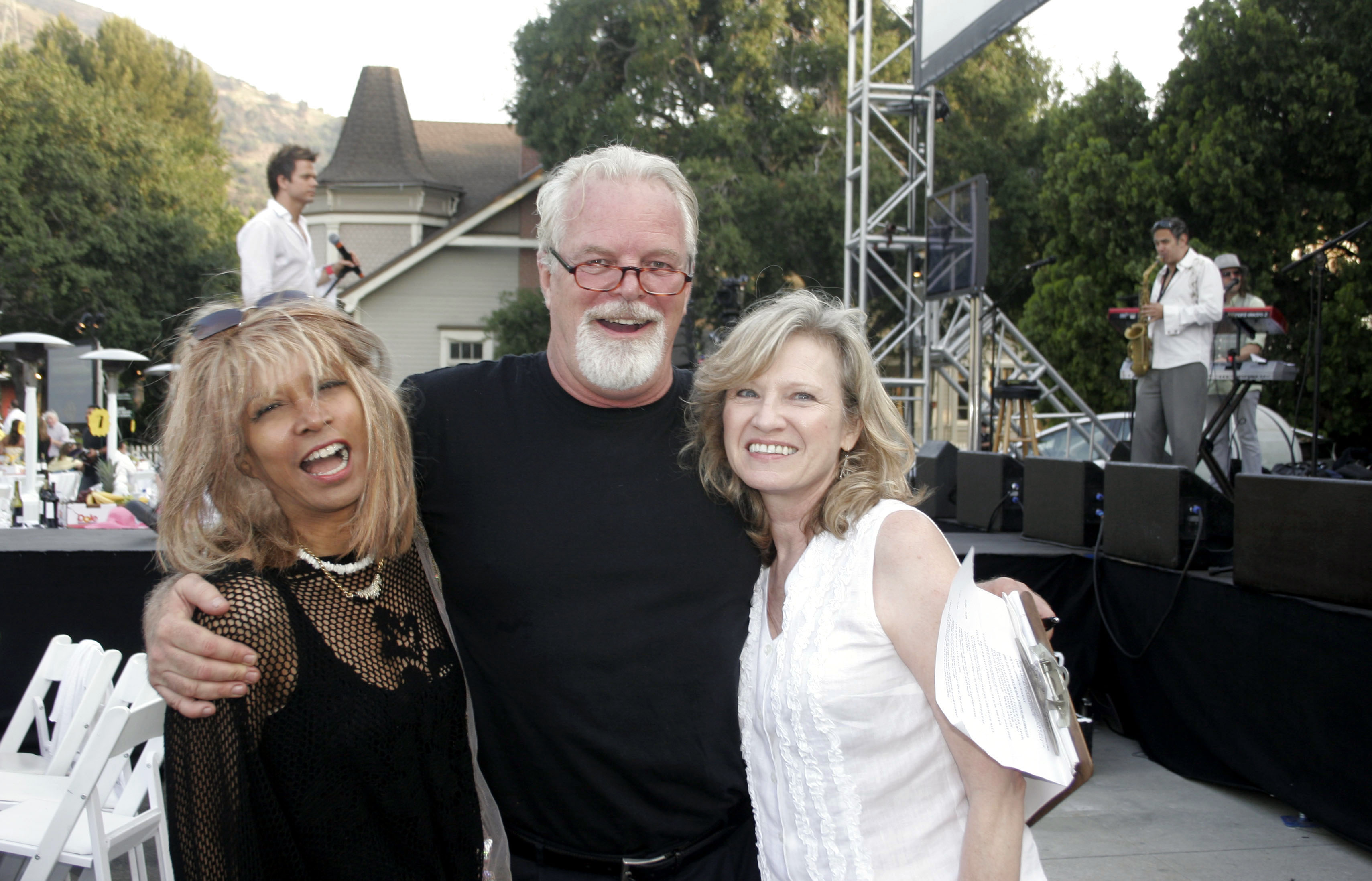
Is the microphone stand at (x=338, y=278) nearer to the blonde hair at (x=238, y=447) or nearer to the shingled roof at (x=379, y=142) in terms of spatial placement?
the blonde hair at (x=238, y=447)

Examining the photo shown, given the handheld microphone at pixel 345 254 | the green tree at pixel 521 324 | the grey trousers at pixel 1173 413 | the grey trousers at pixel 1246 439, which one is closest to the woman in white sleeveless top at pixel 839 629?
the handheld microphone at pixel 345 254

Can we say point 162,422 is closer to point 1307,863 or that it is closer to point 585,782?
point 585,782

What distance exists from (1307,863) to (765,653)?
9.39 feet

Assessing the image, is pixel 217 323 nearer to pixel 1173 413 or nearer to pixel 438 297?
pixel 1173 413

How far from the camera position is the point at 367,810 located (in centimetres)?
150

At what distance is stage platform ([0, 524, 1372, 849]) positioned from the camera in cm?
339

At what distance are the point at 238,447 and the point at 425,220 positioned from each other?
2635 cm

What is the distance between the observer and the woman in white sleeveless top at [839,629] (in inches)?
60.3

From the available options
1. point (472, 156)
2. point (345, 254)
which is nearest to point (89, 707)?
point (345, 254)

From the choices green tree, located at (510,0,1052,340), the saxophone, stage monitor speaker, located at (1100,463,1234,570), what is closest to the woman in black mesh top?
stage monitor speaker, located at (1100,463,1234,570)

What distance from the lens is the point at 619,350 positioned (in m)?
1.88

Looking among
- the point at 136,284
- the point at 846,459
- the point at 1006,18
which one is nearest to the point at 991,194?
the point at 1006,18

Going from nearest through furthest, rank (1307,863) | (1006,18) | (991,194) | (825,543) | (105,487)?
1. (825,543)
2. (1307,863)
3. (1006,18)
4. (105,487)
5. (991,194)

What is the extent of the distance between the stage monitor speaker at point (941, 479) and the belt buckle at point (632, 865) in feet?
17.9
